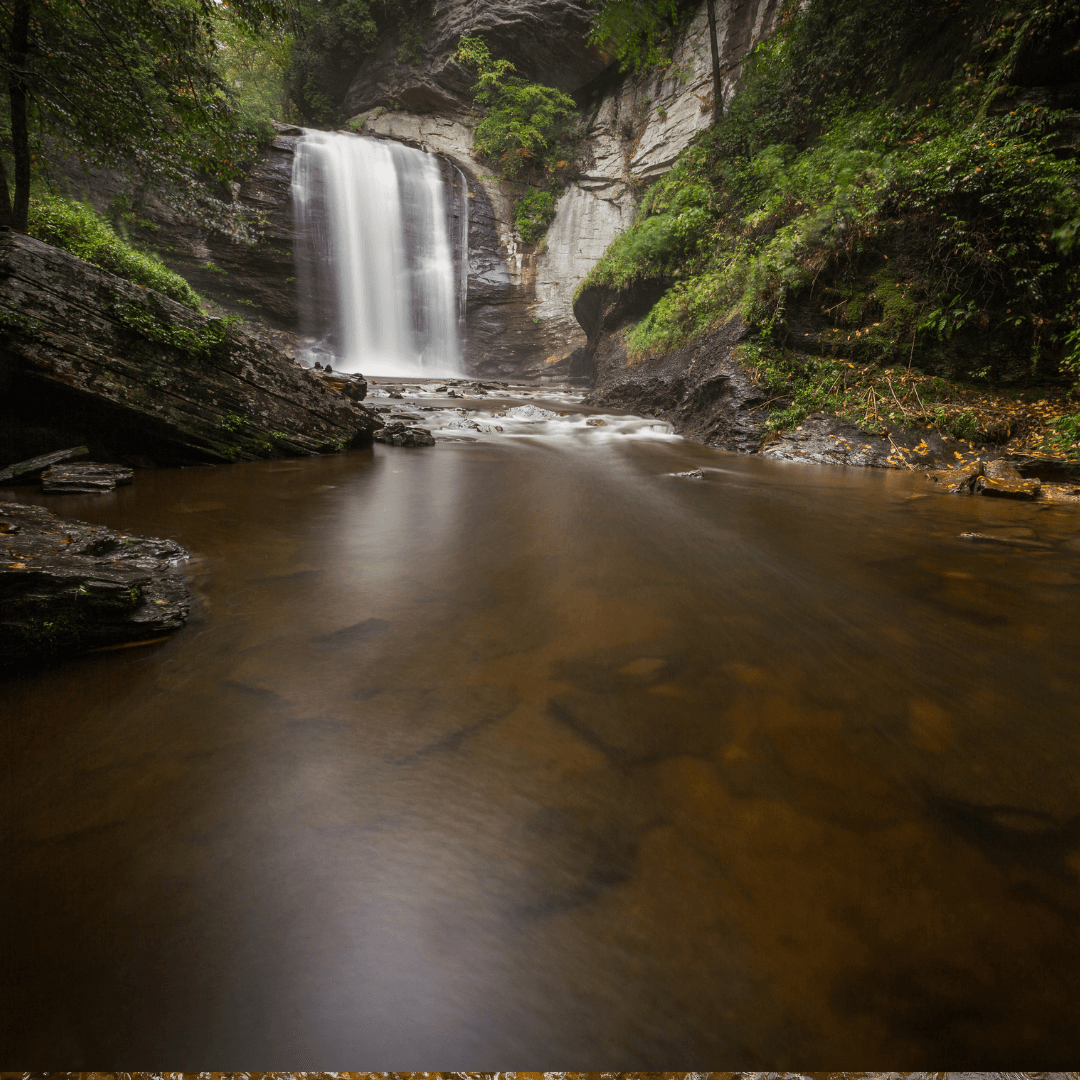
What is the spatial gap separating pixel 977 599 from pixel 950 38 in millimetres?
10429

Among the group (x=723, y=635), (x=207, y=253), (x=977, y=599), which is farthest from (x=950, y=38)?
(x=207, y=253)

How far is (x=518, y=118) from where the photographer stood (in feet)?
65.0

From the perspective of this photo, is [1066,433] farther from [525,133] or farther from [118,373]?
[525,133]

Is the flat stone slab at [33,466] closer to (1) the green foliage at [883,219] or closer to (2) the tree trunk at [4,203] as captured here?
(2) the tree trunk at [4,203]

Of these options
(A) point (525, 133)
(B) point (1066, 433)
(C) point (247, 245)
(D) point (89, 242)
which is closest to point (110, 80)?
(D) point (89, 242)

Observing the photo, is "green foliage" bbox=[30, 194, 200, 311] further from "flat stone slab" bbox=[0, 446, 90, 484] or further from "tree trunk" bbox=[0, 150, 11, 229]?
"flat stone slab" bbox=[0, 446, 90, 484]

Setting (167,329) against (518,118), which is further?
(518,118)

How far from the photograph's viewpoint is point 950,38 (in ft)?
24.7

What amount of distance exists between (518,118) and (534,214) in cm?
353

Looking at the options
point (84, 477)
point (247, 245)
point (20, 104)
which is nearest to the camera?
point (84, 477)

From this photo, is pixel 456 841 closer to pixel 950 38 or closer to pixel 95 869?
pixel 95 869

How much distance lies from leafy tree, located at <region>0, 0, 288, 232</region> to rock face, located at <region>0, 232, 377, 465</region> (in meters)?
2.68

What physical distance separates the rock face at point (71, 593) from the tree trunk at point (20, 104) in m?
5.67

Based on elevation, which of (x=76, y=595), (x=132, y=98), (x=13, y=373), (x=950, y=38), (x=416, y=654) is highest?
(x=950, y=38)
